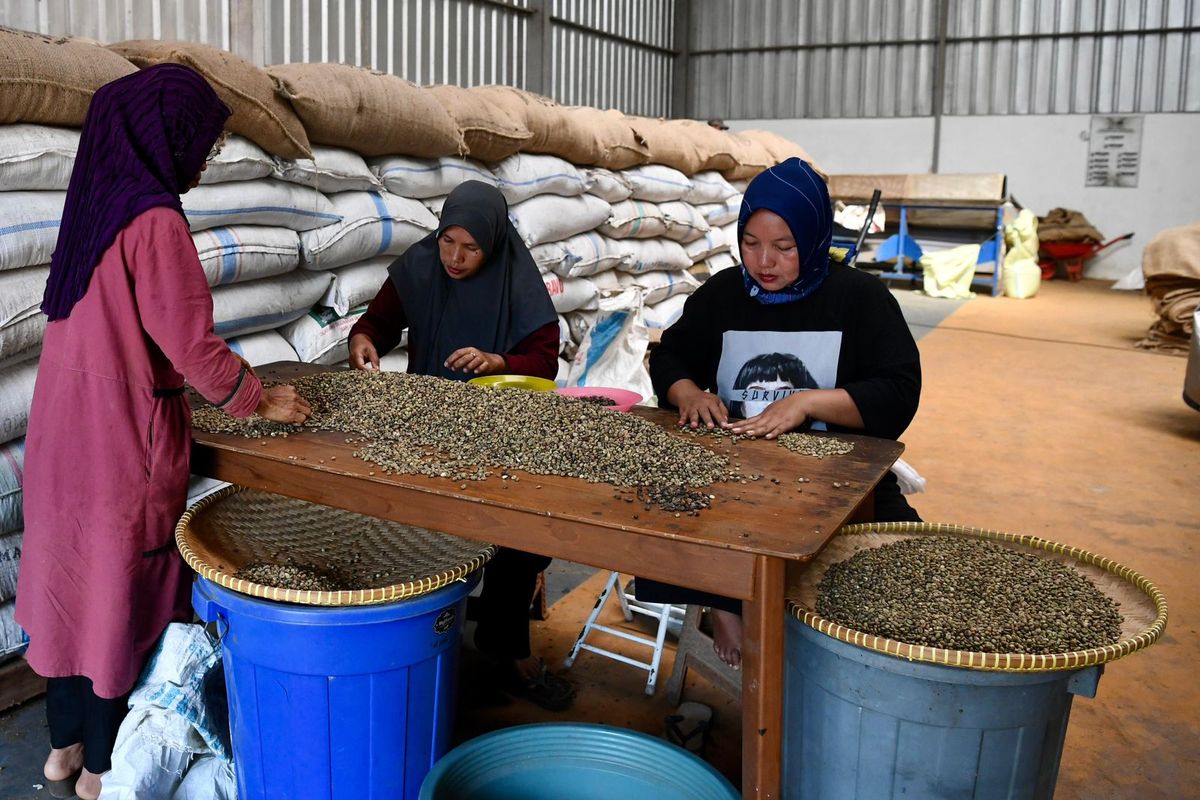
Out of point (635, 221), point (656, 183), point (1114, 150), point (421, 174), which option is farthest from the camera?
point (1114, 150)

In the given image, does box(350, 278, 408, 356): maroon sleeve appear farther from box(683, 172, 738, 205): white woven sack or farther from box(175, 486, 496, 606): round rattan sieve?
box(683, 172, 738, 205): white woven sack

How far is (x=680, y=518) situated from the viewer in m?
1.31

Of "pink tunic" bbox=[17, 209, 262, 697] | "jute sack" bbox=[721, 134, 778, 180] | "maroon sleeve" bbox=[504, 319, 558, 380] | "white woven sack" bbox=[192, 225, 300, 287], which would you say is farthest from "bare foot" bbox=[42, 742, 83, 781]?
"jute sack" bbox=[721, 134, 778, 180]

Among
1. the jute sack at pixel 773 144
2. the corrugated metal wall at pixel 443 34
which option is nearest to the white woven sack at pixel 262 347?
the corrugated metal wall at pixel 443 34

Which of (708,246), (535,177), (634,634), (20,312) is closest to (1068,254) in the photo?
(708,246)

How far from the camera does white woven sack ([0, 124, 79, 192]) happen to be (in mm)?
2090

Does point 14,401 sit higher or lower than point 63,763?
higher

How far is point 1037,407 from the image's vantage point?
5.21 metres

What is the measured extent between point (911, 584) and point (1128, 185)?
11.4 meters

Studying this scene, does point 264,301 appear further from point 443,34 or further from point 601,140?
point 443,34

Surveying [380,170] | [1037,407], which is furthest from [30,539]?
[1037,407]

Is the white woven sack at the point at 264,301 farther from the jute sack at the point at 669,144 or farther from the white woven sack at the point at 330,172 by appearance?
the jute sack at the point at 669,144

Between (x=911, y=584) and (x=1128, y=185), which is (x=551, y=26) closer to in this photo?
(x=1128, y=185)

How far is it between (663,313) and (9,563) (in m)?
3.94
